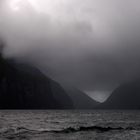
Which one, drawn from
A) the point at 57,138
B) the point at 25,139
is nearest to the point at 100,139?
the point at 57,138

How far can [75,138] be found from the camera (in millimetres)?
60656

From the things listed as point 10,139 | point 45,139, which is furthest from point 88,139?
point 10,139

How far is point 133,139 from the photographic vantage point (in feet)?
192

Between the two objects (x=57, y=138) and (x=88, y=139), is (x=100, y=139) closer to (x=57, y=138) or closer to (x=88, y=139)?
(x=88, y=139)

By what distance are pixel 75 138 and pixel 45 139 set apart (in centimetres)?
562

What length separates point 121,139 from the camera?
5909 centimetres

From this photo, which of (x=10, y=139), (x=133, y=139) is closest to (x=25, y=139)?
(x=10, y=139)

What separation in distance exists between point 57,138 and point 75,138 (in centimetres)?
310

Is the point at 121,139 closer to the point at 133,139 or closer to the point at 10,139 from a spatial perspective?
the point at 133,139

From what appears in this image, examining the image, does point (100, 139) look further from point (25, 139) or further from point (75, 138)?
point (25, 139)

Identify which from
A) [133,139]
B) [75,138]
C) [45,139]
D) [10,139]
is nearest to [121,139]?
[133,139]

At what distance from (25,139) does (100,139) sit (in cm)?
1232

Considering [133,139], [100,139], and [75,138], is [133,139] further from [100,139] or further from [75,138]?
[75,138]

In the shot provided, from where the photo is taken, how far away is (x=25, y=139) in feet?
189
